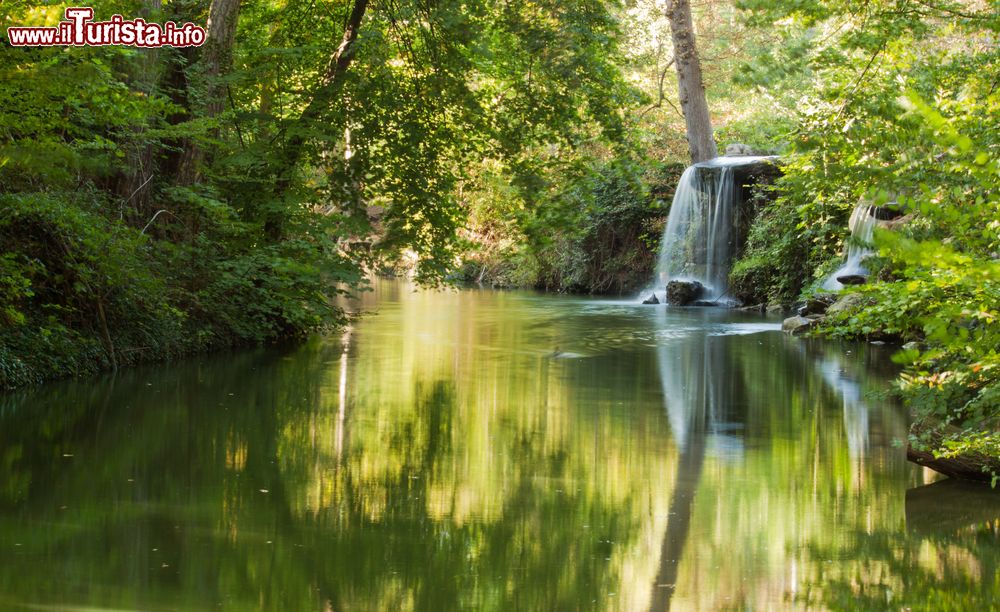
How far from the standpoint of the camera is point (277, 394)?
10.2 metres

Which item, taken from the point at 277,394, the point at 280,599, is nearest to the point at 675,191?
the point at 277,394

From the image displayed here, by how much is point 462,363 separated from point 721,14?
31843mm

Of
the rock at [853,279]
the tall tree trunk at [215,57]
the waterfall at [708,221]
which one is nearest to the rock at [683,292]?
the waterfall at [708,221]

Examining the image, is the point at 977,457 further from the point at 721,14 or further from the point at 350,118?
the point at 721,14

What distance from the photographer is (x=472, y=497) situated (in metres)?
6.20

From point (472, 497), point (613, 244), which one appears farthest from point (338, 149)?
point (613, 244)

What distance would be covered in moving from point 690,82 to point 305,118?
16.2 meters

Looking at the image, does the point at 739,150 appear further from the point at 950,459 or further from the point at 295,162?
the point at 950,459

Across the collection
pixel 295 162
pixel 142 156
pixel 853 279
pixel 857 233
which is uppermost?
pixel 295 162

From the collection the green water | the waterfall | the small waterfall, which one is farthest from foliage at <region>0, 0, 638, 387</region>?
the waterfall

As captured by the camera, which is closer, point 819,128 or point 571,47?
point 819,128

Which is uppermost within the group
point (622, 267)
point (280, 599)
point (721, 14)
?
point (721, 14)

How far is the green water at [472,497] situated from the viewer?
4.54 m

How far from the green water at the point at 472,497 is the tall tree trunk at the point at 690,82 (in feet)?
54.1
